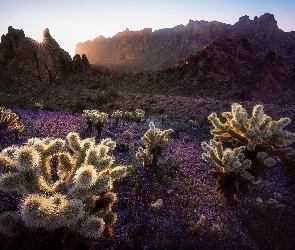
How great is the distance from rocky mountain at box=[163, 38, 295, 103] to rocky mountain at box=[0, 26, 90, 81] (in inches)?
650

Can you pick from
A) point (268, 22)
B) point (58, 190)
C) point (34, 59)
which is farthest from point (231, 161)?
point (268, 22)

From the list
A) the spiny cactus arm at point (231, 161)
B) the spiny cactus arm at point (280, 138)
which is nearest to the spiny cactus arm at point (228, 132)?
the spiny cactus arm at point (280, 138)

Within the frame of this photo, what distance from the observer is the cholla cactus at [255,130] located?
6832 millimetres

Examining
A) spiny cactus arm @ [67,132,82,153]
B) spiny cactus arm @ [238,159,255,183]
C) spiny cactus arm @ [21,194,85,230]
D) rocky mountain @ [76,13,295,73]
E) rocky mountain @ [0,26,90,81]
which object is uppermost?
rocky mountain @ [76,13,295,73]

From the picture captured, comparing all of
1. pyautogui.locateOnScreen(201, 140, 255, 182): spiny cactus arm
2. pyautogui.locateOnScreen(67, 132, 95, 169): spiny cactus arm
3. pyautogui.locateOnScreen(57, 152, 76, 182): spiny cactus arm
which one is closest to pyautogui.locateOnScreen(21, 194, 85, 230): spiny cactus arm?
pyautogui.locateOnScreen(57, 152, 76, 182): spiny cactus arm

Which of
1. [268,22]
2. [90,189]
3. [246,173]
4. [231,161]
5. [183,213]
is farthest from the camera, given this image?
[268,22]

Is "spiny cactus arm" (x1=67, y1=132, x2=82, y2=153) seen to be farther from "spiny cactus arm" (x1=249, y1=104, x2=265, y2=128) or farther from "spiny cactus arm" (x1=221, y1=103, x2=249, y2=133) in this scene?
"spiny cactus arm" (x1=249, y1=104, x2=265, y2=128)

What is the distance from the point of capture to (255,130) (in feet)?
22.3

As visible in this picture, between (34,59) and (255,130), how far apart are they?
42.2 metres

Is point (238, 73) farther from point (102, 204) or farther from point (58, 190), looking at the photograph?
point (58, 190)

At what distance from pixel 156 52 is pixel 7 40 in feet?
170

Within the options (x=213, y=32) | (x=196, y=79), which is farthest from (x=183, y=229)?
(x=213, y=32)

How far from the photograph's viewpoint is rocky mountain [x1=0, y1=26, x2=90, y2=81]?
40125 mm

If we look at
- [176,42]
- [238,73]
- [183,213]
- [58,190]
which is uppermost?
[176,42]
